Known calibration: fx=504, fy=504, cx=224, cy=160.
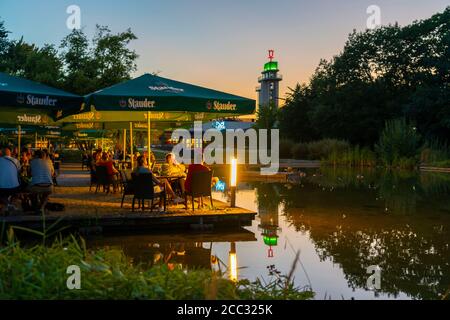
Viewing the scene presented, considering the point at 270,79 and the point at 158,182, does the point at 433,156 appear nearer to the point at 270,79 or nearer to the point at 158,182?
the point at 158,182

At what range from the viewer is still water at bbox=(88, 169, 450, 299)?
650cm

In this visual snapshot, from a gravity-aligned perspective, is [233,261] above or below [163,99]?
below

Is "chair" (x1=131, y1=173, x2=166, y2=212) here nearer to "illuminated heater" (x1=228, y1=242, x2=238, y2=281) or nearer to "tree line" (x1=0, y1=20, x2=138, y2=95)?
"illuminated heater" (x1=228, y1=242, x2=238, y2=281)

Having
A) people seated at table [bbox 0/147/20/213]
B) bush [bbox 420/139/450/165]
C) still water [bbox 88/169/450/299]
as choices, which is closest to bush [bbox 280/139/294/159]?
bush [bbox 420/139/450/165]

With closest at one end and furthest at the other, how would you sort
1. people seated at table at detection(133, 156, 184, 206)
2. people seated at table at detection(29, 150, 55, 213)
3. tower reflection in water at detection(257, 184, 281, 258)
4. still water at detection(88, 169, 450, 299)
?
still water at detection(88, 169, 450, 299) → tower reflection in water at detection(257, 184, 281, 258) → people seated at table at detection(29, 150, 55, 213) → people seated at table at detection(133, 156, 184, 206)

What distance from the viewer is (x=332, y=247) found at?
28.4 feet

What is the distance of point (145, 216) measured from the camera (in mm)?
9953

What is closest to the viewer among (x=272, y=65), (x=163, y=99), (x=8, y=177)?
(x=8, y=177)

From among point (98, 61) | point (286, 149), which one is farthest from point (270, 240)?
point (286, 149)

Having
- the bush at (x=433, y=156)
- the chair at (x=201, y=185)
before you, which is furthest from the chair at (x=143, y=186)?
the bush at (x=433, y=156)

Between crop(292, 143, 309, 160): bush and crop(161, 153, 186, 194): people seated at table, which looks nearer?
crop(161, 153, 186, 194): people seated at table

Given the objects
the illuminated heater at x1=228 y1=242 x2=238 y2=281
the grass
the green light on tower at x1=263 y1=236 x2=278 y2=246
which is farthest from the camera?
the green light on tower at x1=263 y1=236 x2=278 y2=246
